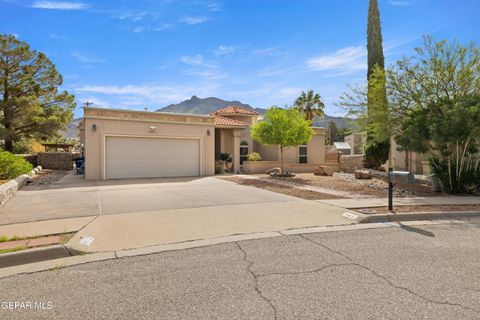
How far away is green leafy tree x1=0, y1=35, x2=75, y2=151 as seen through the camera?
81.6 ft

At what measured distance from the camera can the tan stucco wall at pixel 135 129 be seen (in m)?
16.4

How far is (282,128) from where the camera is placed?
1947 cm

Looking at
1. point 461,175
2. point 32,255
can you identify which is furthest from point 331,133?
point 32,255

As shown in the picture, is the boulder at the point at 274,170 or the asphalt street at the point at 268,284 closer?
the asphalt street at the point at 268,284

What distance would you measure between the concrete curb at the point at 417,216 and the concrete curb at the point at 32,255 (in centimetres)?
634

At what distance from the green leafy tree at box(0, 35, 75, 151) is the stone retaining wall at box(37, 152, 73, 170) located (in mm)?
2805

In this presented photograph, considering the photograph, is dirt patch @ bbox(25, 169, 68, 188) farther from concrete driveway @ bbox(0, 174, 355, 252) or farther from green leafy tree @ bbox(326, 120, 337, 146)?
green leafy tree @ bbox(326, 120, 337, 146)

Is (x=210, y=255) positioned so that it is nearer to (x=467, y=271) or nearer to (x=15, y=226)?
(x=467, y=271)

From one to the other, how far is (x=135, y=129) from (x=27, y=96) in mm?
14861

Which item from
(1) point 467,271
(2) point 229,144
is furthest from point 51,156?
(1) point 467,271

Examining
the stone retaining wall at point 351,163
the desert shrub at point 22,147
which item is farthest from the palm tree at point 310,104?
the desert shrub at point 22,147

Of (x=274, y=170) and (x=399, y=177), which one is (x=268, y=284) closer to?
(x=399, y=177)

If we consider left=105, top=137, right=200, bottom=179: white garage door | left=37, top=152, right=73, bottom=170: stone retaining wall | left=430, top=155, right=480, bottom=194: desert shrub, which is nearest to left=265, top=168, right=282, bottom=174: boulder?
left=105, top=137, right=200, bottom=179: white garage door

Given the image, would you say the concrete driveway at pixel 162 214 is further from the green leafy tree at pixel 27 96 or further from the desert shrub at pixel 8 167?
the green leafy tree at pixel 27 96
